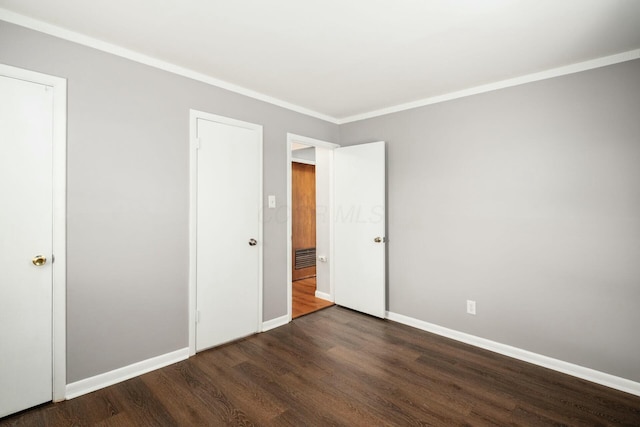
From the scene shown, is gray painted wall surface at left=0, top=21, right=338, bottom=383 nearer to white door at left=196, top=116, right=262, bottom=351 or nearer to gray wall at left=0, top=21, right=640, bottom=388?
gray wall at left=0, top=21, right=640, bottom=388

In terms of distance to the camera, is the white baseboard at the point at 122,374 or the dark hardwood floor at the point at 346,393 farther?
the white baseboard at the point at 122,374

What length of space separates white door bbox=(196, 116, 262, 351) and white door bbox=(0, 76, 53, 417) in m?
1.00

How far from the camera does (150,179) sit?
243cm

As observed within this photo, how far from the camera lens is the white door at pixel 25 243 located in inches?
73.3

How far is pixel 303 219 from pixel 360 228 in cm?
196

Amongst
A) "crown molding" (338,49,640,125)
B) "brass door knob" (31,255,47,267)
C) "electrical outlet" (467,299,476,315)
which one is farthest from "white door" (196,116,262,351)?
"electrical outlet" (467,299,476,315)

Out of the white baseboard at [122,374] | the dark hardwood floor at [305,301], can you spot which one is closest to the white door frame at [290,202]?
the dark hardwood floor at [305,301]

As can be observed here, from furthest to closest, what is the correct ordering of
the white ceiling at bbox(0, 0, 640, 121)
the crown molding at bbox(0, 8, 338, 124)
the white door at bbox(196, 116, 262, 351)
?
the white door at bbox(196, 116, 262, 351)
the crown molding at bbox(0, 8, 338, 124)
the white ceiling at bbox(0, 0, 640, 121)

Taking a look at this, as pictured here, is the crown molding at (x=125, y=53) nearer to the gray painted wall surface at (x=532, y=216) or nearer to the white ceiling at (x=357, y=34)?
the white ceiling at (x=357, y=34)

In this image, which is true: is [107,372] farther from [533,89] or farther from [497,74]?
[533,89]

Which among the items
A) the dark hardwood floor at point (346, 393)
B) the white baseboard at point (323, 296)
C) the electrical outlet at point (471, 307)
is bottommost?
the dark hardwood floor at point (346, 393)

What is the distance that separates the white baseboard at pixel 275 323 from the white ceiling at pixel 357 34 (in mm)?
2419

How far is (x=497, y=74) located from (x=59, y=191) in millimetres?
A: 3467

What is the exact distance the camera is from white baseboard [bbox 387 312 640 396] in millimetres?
2260
